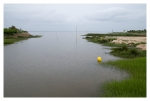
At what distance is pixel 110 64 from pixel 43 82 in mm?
5093

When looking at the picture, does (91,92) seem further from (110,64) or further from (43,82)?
(110,64)

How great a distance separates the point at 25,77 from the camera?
8.89 m

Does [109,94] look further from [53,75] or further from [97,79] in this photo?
[53,75]

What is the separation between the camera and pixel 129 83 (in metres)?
6.58

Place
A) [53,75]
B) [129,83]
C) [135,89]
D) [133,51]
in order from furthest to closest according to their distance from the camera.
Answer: [133,51], [53,75], [129,83], [135,89]

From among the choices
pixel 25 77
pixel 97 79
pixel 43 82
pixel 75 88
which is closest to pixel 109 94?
pixel 75 88

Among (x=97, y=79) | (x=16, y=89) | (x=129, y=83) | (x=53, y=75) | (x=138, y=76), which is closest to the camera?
(x=129, y=83)

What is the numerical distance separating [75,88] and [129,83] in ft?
7.41

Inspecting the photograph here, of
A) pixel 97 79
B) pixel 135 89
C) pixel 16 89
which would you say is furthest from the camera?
pixel 97 79

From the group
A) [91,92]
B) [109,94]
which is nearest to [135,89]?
[109,94]

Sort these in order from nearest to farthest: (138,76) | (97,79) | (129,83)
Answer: (129,83) < (138,76) < (97,79)

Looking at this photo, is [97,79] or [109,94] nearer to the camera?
[109,94]

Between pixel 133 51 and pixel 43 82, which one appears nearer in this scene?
pixel 43 82

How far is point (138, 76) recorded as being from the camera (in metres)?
7.86
